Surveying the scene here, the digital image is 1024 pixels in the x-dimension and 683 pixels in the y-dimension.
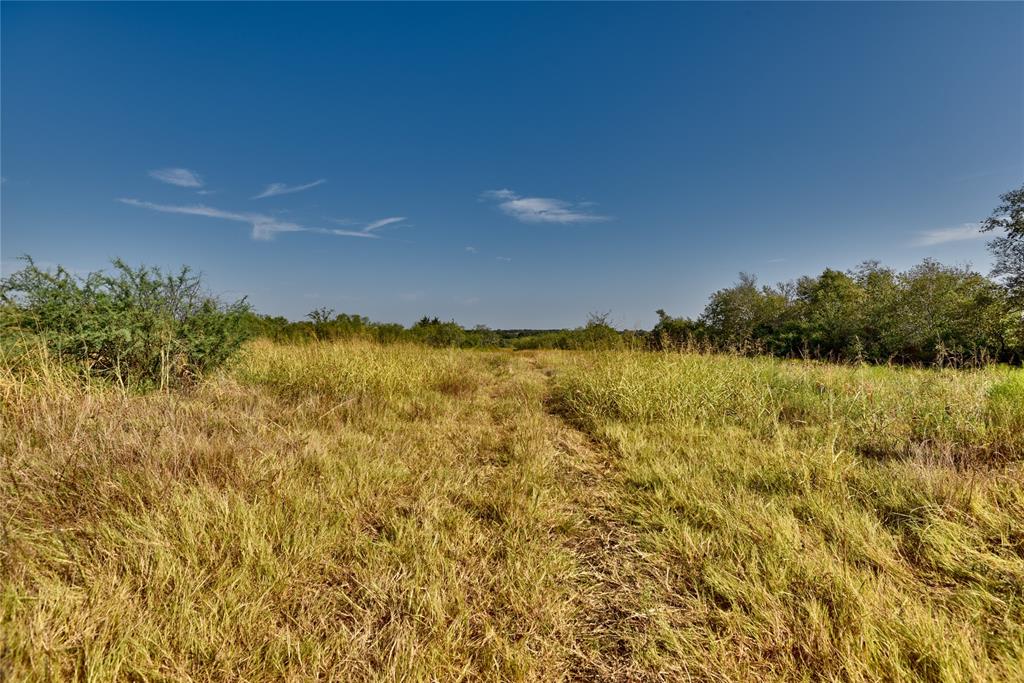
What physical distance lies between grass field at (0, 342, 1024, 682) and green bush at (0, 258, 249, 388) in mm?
527

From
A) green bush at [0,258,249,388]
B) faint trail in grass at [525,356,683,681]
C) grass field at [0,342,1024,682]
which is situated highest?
green bush at [0,258,249,388]

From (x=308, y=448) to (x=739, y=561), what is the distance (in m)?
2.82

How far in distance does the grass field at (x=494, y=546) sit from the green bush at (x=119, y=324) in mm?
527

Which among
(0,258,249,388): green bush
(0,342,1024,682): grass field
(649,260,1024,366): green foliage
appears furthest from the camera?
(649,260,1024,366): green foliage

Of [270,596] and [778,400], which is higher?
[778,400]

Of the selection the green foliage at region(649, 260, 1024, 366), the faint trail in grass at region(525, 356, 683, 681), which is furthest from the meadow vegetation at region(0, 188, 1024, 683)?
the green foliage at region(649, 260, 1024, 366)

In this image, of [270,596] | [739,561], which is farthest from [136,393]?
[739,561]

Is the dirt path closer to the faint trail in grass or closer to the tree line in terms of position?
the faint trail in grass

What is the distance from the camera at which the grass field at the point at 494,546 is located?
126 centimetres

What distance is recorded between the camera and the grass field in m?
1.26

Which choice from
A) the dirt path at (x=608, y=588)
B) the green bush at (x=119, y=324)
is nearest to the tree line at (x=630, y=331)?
the green bush at (x=119, y=324)

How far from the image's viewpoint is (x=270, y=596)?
1.50 meters

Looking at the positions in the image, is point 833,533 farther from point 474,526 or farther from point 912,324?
point 912,324

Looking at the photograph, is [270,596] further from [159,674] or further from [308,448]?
[308,448]
